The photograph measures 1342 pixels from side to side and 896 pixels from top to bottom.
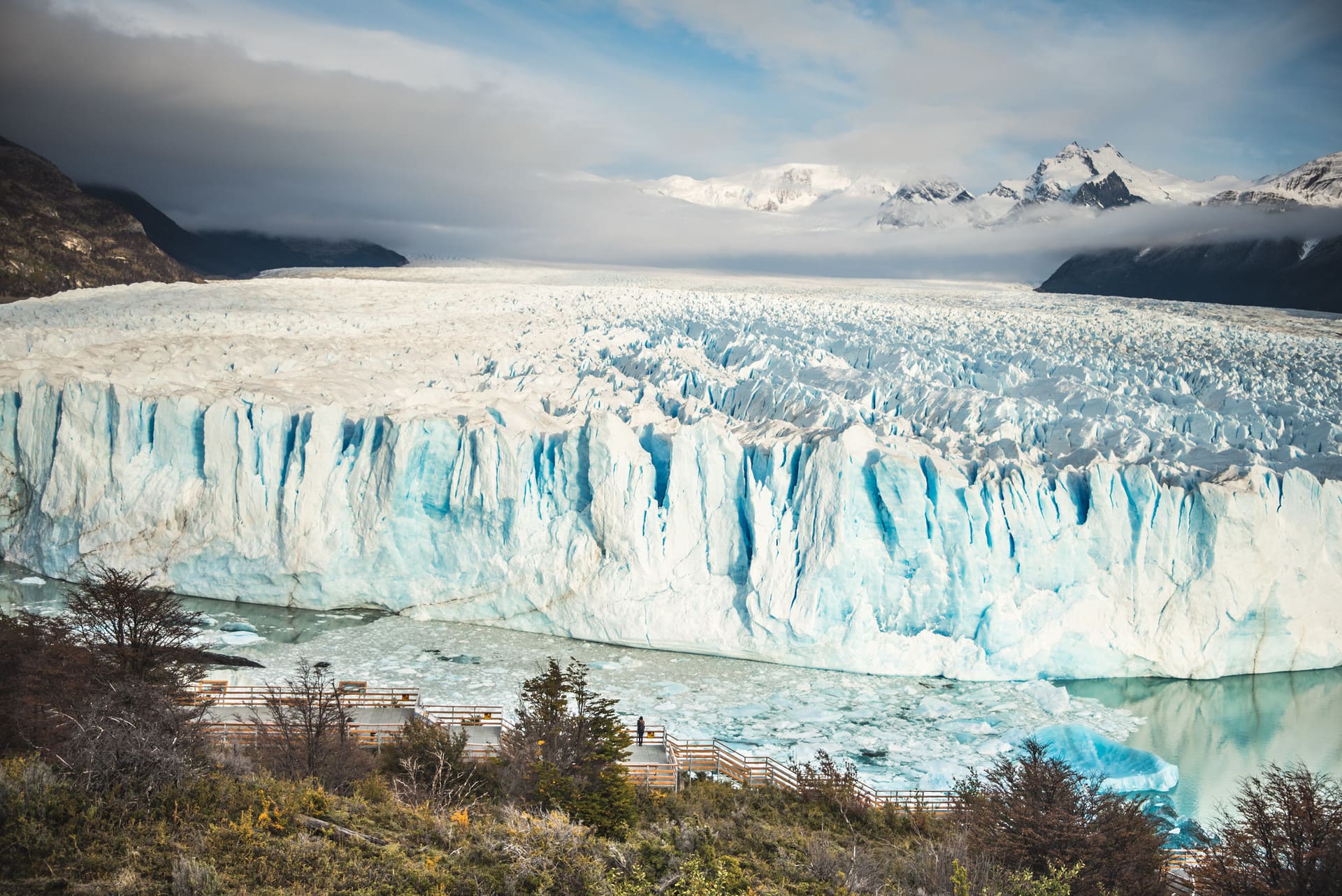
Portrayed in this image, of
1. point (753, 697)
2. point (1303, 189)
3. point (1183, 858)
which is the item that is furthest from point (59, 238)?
point (1303, 189)

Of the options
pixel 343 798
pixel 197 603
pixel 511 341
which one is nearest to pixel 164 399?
pixel 197 603

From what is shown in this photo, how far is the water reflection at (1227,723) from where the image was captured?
1090 centimetres

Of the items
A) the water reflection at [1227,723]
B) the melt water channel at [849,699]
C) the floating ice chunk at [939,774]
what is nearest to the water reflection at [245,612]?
the melt water channel at [849,699]

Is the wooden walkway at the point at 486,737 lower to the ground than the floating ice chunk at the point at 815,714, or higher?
higher

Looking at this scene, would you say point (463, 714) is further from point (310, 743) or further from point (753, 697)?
point (753, 697)

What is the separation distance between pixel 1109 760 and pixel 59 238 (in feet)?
160

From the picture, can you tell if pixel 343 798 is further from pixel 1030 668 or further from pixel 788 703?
pixel 1030 668

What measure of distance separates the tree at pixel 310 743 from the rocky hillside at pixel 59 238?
36.0 m

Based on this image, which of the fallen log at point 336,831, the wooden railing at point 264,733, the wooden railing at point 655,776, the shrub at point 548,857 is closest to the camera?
the shrub at point 548,857

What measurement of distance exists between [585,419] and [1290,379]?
566 inches

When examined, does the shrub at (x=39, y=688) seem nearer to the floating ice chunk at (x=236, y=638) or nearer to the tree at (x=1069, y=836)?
the floating ice chunk at (x=236, y=638)

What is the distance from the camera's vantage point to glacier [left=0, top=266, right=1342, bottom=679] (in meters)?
13.7

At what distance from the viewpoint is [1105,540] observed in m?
13.9

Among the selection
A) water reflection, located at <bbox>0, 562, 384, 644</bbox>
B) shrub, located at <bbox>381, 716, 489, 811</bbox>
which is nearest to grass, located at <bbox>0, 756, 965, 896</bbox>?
shrub, located at <bbox>381, 716, 489, 811</bbox>
